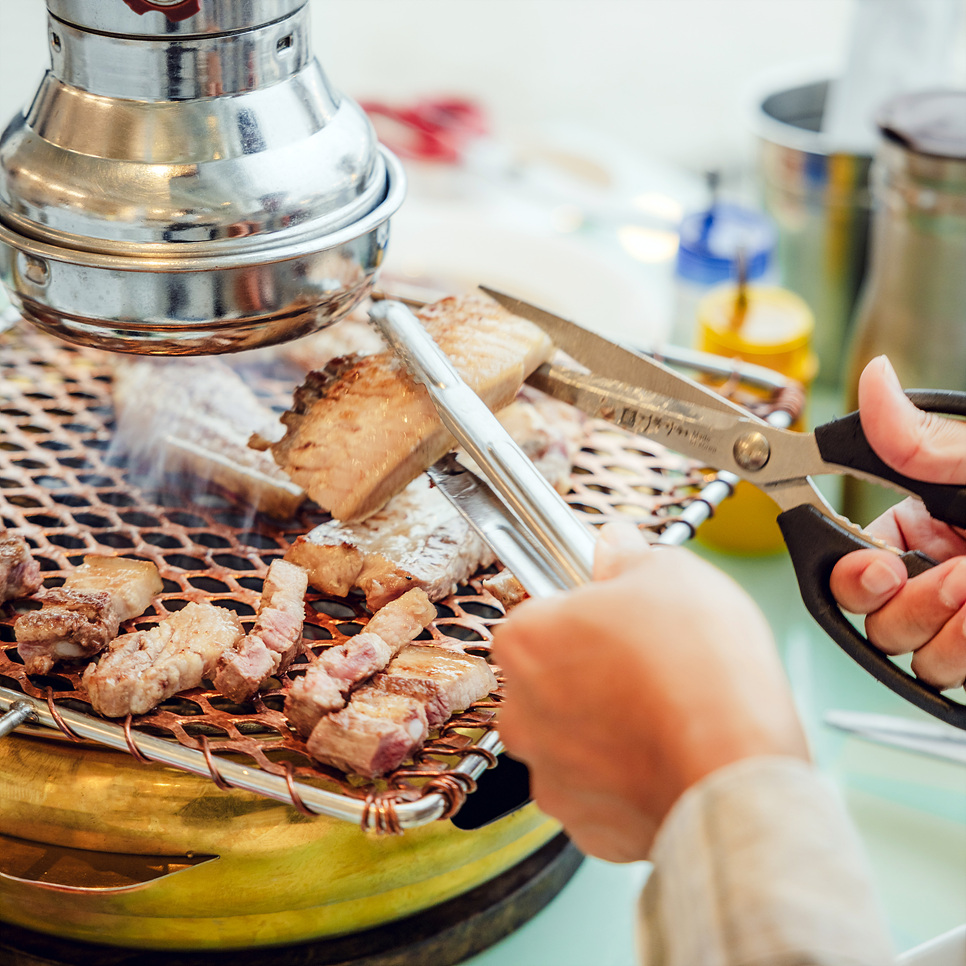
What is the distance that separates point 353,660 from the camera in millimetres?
970

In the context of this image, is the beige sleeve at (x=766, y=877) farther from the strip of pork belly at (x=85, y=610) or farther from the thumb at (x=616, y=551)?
the strip of pork belly at (x=85, y=610)

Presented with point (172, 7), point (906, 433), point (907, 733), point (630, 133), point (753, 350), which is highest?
point (172, 7)

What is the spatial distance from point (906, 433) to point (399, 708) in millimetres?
562

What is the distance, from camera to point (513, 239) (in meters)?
2.27

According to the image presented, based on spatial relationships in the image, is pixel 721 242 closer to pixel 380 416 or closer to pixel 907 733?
pixel 907 733

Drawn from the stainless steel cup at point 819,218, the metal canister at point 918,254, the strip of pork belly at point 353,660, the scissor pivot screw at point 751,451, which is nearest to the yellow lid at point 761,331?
the metal canister at point 918,254

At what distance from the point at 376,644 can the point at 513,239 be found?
1.48m

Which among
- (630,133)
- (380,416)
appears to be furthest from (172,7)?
(630,133)

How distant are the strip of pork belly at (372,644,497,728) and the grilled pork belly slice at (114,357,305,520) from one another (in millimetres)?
348

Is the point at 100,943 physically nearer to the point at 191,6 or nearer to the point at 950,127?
the point at 191,6

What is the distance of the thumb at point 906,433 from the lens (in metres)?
0.96

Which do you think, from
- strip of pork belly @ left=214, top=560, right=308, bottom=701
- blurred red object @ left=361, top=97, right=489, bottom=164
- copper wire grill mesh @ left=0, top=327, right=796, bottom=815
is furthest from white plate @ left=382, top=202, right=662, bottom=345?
strip of pork belly @ left=214, top=560, right=308, bottom=701

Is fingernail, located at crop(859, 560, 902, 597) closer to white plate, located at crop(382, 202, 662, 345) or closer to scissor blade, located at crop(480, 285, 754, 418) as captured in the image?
scissor blade, located at crop(480, 285, 754, 418)

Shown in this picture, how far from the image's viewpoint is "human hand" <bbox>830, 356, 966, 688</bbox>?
97 centimetres
